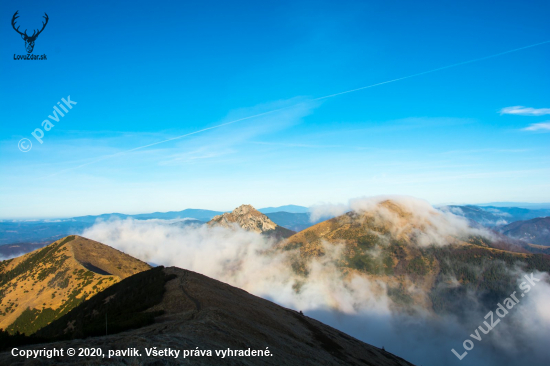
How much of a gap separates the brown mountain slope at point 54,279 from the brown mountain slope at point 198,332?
7052 cm

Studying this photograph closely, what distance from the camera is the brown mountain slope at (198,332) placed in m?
20.5

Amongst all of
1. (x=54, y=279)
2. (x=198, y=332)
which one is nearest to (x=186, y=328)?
(x=198, y=332)

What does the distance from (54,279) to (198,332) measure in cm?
14409

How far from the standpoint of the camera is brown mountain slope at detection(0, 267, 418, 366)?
20.5 m

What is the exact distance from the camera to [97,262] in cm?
15238

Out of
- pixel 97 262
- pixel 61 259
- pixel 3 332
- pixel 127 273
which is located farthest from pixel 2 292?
pixel 3 332

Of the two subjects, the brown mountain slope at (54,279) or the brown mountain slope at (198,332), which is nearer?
the brown mountain slope at (198,332)

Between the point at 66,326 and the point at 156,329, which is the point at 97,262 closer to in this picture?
the point at 66,326

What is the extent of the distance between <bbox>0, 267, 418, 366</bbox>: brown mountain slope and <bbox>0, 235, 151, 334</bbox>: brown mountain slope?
70516mm

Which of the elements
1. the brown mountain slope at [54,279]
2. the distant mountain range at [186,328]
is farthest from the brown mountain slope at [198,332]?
the brown mountain slope at [54,279]

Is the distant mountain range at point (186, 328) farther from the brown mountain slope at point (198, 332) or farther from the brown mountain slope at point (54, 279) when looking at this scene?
the brown mountain slope at point (54, 279)

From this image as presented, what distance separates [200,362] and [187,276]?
36.0 meters

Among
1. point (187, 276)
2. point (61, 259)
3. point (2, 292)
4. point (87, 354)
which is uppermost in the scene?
point (87, 354)

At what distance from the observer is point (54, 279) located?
129 meters
